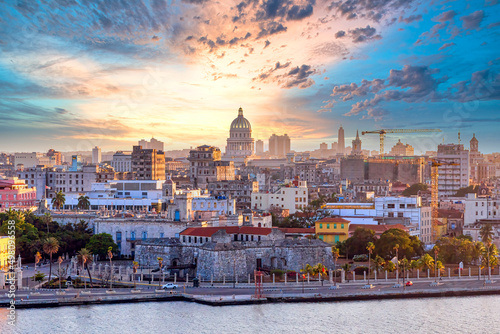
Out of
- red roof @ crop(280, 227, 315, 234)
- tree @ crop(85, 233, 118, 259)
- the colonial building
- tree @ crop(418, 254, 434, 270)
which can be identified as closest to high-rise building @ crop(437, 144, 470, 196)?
red roof @ crop(280, 227, 315, 234)

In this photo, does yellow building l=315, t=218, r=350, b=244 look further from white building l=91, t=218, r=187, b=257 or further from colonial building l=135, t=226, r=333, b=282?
white building l=91, t=218, r=187, b=257

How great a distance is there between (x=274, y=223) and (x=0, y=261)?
32.9 m

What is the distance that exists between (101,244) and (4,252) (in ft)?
38.2

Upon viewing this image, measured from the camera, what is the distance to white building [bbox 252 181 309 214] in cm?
9494

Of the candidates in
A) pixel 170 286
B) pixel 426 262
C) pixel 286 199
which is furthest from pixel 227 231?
pixel 286 199

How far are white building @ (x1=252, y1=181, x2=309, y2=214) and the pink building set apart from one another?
97.8ft

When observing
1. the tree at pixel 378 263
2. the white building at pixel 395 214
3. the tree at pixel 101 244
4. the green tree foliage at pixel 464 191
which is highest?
the green tree foliage at pixel 464 191

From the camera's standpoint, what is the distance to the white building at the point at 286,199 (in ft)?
311

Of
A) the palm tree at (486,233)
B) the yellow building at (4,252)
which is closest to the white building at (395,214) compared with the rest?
the palm tree at (486,233)

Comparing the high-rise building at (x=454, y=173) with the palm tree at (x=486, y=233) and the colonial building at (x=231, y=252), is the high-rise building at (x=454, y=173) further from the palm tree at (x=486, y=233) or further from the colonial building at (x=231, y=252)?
the colonial building at (x=231, y=252)

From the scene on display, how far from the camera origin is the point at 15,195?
3701 inches

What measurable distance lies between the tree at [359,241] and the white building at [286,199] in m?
28.8

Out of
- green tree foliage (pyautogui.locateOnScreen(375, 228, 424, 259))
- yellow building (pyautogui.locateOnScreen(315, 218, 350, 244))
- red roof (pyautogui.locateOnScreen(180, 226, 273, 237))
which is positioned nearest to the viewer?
red roof (pyautogui.locateOnScreen(180, 226, 273, 237))

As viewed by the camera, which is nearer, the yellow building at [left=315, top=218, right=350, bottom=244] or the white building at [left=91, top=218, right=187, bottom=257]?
the white building at [left=91, top=218, right=187, bottom=257]
